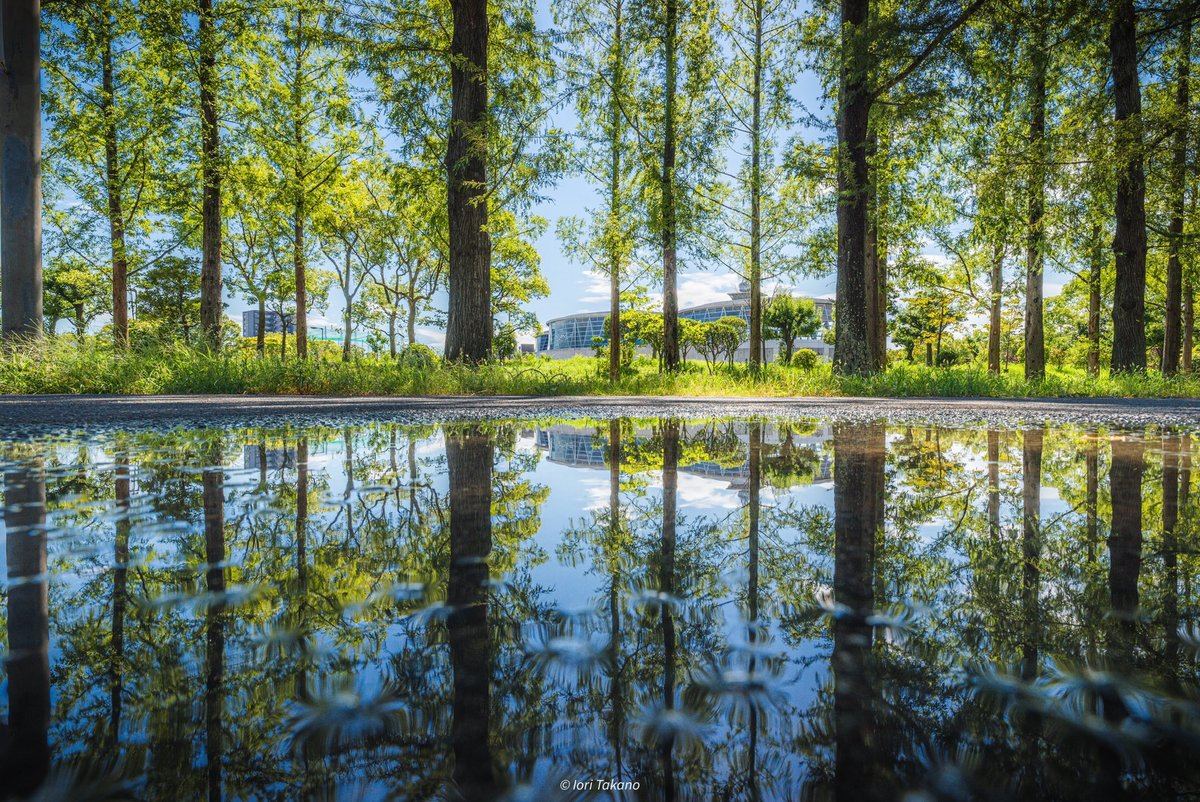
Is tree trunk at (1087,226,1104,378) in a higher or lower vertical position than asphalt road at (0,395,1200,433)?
higher

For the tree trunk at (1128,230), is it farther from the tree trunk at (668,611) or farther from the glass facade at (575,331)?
the glass facade at (575,331)

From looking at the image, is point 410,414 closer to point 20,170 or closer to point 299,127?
point 20,170

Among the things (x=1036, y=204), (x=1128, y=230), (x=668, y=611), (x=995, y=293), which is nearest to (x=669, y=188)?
(x=1036, y=204)

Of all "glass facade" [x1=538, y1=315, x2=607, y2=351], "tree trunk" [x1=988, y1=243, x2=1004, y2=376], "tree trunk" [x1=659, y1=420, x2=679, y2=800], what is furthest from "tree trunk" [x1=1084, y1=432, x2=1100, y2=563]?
"glass facade" [x1=538, y1=315, x2=607, y2=351]

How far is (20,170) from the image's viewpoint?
761 centimetres

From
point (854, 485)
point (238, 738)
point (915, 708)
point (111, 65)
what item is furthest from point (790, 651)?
point (111, 65)

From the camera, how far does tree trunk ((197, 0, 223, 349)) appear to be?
40.2ft

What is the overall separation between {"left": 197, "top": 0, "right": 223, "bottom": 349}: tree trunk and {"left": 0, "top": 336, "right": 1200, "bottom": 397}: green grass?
166 inches

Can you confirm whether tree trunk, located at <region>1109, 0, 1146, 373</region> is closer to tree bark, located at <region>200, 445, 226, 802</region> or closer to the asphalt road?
the asphalt road

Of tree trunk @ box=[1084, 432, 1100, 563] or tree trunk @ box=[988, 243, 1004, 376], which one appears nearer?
tree trunk @ box=[1084, 432, 1100, 563]

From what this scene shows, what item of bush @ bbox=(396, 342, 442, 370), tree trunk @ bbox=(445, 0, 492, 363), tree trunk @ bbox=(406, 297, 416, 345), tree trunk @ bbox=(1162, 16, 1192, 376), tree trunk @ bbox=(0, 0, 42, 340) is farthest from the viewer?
tree trunk @ bbox=(406, 297, 416, 345)

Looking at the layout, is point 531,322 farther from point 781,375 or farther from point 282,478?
point 282,478

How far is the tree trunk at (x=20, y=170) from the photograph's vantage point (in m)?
7.52

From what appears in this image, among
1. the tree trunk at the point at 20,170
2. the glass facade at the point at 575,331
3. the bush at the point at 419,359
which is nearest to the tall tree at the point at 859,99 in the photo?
the bush at the point at 419,359
